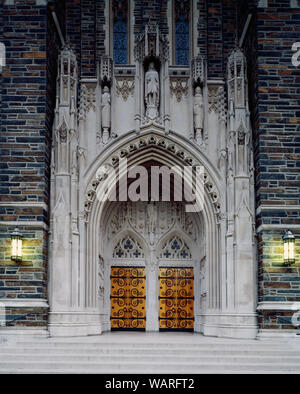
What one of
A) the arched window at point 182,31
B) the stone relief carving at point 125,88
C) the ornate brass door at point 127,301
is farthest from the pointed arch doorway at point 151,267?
the arched window at point 182,31

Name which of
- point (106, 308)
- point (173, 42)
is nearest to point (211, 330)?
point (106, 308)

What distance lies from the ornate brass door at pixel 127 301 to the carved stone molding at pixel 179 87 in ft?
16.4

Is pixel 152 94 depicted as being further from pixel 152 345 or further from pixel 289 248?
pixel 152 345

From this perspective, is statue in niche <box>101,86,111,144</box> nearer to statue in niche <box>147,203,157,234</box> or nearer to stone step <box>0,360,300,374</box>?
statue in niche <box>147,203,157,234</box>

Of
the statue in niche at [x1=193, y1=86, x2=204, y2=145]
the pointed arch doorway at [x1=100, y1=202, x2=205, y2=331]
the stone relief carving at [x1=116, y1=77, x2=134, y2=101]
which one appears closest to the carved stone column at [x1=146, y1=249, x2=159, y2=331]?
the pointed arch doorway at [x1=100, y1=202, x2=205, y2=331]

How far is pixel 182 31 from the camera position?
17000 mm

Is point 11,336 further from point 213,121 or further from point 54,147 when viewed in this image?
point 213,121

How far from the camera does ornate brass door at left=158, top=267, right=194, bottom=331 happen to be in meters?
16.9

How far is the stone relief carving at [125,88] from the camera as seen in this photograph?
52.4 feet

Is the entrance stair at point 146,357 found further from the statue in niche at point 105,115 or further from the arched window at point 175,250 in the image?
the statue in niche at point 105,115

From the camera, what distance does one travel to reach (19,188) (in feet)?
46.8
